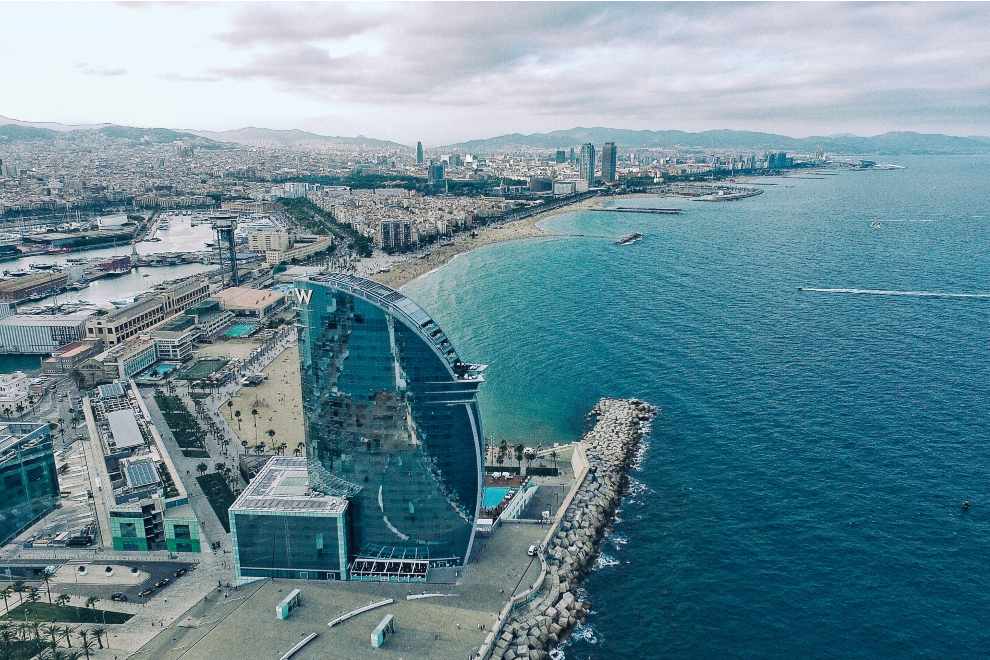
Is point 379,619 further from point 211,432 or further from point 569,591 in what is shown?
point 211,432

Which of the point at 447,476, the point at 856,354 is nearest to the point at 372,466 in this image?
the point at 447,476

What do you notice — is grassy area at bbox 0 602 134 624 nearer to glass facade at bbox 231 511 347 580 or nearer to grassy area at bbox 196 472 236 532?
glass facade at bbox 231 511 347 580

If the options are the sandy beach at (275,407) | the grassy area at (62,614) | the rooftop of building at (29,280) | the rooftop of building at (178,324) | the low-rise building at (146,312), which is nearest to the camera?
the grassy area at (62,614)

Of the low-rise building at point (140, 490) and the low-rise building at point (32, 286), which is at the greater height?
the low-rise building at point (32, 286)

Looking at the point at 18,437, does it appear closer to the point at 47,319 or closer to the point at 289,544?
the point at 289,544

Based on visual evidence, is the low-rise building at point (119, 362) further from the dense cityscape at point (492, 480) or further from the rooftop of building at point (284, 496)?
the rooftop of building at point (284, 496)

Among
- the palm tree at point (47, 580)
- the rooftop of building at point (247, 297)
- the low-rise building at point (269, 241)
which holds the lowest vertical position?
the palm tree at point (47, 580)

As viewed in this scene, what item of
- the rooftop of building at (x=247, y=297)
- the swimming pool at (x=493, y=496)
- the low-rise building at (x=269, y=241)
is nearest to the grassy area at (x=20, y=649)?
the swimming pool at (x=493, y=496)

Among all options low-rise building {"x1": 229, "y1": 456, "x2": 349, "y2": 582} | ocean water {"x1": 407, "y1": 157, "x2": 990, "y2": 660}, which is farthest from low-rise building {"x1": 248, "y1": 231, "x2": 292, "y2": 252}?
low-rise building {"x1": 229, "y1": 456, "x2": 349, "y2": 582}
